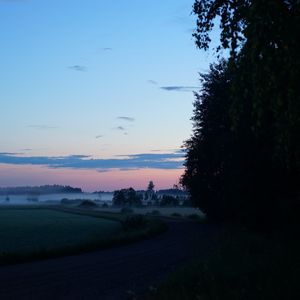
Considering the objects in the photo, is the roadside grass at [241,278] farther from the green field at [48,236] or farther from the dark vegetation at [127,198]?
the dark vegetation at [127,198]

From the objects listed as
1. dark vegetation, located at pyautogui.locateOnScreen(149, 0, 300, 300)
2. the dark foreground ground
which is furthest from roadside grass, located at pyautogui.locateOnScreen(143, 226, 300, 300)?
the dark foreground ground

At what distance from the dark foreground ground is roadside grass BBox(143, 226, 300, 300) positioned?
1448 millimetres

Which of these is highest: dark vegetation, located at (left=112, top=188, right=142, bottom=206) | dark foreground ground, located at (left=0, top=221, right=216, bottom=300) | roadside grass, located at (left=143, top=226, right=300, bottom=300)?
dark vegetation, located at (left=112, top=188, right=142, bottom=206)

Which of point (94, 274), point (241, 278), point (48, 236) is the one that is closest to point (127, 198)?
point (48, 236)

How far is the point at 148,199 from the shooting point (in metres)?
191

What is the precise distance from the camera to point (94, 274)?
62.1 ft

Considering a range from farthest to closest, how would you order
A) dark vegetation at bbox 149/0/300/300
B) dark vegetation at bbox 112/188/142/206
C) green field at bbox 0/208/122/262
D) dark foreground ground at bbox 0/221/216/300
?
dark vegetation at bbox 112/188/142/206, green field at bbox 0/208/122/262, dark foreground ground at bbox 0/221/216/300, dark vegetation at bbox 149/0/300/300

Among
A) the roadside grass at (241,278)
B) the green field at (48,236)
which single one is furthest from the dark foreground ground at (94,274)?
the green field at (48,236)

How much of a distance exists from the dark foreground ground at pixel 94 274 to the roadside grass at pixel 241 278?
1.45m

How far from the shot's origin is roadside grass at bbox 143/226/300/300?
10.8m

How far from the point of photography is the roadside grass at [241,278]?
1078 cm

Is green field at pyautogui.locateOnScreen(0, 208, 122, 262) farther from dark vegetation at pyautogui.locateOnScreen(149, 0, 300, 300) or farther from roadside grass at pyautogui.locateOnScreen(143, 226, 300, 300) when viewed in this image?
roadside grass at pyautogui.locateOnScreen(143, 226, 300, 300)

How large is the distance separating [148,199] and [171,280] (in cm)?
17710

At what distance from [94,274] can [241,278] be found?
7.00 meters
